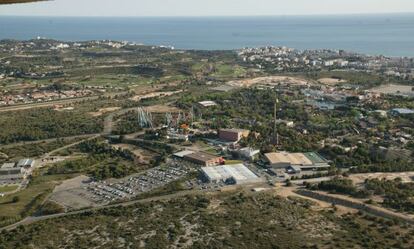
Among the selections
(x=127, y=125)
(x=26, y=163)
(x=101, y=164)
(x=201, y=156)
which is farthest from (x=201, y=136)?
(x=26, y=163)

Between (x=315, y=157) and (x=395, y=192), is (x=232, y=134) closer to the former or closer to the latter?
(x=315, y=157)

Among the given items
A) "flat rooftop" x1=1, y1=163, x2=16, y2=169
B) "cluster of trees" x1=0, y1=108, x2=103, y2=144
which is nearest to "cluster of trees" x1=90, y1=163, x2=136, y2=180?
"flat rooftop" x1=1, y1=163, x2=16, y2=169

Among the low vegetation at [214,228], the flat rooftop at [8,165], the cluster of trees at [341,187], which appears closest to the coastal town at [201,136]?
the cluster of trees at [341,187]

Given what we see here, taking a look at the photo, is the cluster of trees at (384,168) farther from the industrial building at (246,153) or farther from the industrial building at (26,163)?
the industrial building at (26,163)

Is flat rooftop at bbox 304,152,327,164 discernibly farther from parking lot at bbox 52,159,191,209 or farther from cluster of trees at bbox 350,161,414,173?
parking lot at bbox 52,159,191,209

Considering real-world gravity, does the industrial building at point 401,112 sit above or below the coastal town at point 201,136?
above

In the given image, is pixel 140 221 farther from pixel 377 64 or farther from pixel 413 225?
pixel 377 64
